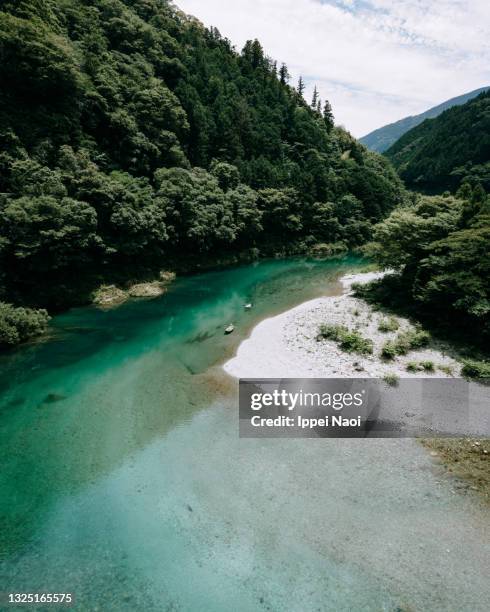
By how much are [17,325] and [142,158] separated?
32.3m

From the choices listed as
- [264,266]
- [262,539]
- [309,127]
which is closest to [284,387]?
[262,539]

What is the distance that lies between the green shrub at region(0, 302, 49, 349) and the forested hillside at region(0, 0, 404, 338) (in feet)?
15.4

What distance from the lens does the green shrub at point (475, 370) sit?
1877 centimetres

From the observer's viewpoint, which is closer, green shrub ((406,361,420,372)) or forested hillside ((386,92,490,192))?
green shrub ((406,361,420,372))

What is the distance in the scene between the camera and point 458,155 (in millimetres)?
100812

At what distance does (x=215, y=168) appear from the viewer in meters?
58.3

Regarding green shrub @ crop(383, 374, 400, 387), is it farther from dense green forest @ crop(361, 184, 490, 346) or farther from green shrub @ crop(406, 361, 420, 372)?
dense green forest @ crop(361, 184, 490, 346)

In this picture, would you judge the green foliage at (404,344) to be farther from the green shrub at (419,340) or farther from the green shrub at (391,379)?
the green shrub at (391,379)

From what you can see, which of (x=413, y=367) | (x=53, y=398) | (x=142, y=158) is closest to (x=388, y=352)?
(x=413, y=367)

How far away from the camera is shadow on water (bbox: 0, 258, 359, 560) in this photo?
14.3 m

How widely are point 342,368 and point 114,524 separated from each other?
1395 centimetres

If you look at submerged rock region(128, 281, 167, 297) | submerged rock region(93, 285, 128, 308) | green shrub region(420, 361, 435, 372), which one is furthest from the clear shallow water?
submerged rock region(128, 281, 167, 297)

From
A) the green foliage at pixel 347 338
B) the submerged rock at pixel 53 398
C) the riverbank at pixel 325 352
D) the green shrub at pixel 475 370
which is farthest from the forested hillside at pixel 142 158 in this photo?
the green shrub at pixel 475 370

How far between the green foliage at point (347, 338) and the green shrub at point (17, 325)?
21.5 meters
